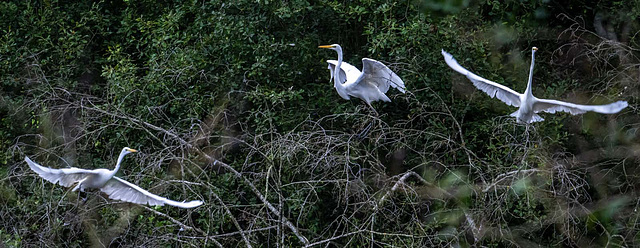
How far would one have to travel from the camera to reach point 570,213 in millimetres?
5105

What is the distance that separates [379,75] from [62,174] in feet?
7.24

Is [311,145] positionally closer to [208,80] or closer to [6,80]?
[208,80]

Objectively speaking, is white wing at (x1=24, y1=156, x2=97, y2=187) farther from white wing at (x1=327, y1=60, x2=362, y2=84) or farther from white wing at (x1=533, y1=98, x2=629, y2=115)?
white wing at (x1=533, y1=98, x2=629, y2=115)

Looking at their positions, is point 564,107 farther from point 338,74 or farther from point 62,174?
point 62,174

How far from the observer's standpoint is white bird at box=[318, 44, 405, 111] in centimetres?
610

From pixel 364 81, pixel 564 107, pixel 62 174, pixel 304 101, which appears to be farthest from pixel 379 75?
pixel 62 174

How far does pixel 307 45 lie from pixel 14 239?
2.64m

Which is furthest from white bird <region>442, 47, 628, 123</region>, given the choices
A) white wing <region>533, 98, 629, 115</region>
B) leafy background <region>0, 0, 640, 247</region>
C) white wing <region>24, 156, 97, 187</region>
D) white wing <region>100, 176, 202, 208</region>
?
white wing <region>24, 156, 97, 187</region>

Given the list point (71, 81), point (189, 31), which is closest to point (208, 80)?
point (189, 31)

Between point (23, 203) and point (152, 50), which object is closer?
point (23, 203)

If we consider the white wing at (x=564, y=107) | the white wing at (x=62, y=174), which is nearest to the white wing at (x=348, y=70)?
the white wing at (x=564, y=107)

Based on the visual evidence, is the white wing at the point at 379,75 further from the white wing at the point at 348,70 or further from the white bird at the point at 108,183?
the white bird at the point at 108,183

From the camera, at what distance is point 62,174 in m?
5.30

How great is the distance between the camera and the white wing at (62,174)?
503 cm
